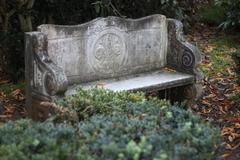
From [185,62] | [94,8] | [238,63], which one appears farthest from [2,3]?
[238,63]

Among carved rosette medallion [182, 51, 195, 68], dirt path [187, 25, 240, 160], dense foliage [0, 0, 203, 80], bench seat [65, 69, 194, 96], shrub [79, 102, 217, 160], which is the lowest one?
dirt path [187, 25, 240, 160]

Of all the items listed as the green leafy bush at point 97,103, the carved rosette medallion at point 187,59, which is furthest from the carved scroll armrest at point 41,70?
the carved rosette medallion at point 187,59

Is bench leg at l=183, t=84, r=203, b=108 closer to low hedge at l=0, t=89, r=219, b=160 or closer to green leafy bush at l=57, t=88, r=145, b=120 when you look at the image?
green leafy bush at l=57, t=88, r=145, b=120

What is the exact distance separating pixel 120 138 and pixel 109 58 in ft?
10.1

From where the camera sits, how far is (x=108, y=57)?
625cm

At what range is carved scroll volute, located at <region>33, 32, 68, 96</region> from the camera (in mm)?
5230

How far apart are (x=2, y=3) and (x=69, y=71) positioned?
1.85 meters

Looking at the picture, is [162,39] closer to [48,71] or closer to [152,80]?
[152,80]

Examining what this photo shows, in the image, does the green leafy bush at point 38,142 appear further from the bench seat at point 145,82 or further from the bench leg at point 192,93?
the bench leg at point 192,93

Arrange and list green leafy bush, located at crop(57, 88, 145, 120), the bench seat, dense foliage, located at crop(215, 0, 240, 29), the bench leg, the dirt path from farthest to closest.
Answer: dense foliage, located at crop(215, 0, 240, 29)
the bench leg
the dirt path
the bench seat
green leafy bush, located at crop(57, 88, 145, 120)

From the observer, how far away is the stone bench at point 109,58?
5.45m

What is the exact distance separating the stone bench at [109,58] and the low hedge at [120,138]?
1.74 m

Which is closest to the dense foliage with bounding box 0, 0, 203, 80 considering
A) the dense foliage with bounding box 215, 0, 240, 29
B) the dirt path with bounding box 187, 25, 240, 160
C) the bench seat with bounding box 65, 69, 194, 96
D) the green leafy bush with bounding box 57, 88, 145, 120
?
the bench seat with bounding box 65, 69, 194, 96

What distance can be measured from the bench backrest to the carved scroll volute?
0.57 feet
